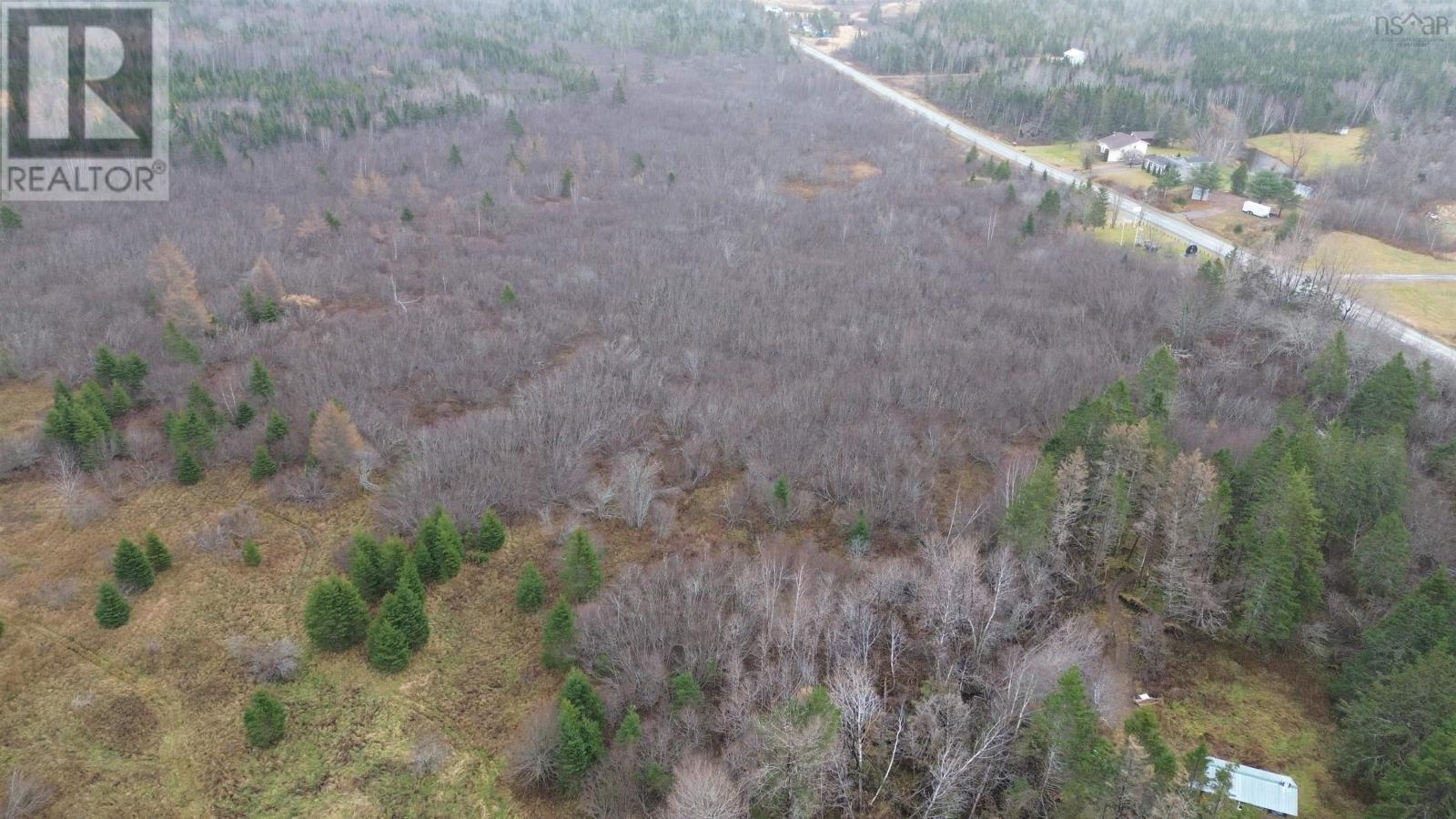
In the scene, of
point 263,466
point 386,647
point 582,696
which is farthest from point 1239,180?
point 263,466

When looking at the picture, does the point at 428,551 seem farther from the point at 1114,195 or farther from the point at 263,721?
the point at 1114,195

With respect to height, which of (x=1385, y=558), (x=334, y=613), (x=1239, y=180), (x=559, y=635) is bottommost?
(x=334, y=613)

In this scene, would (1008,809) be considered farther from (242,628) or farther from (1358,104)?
(1358,104)

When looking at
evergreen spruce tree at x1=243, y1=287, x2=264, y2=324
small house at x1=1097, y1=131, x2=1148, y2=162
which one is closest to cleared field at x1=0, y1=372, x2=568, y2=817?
evergreen spruce tree at x1=243, y1=287, x2=264, y2=324

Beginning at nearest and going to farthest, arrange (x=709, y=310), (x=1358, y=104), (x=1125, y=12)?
(x=709, y=310)
(x=1358, y=104)
(x=1125, y=12)

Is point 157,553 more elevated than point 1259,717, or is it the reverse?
point 1259,717

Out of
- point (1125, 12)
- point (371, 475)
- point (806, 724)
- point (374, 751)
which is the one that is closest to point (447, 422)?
point (371, 475)
